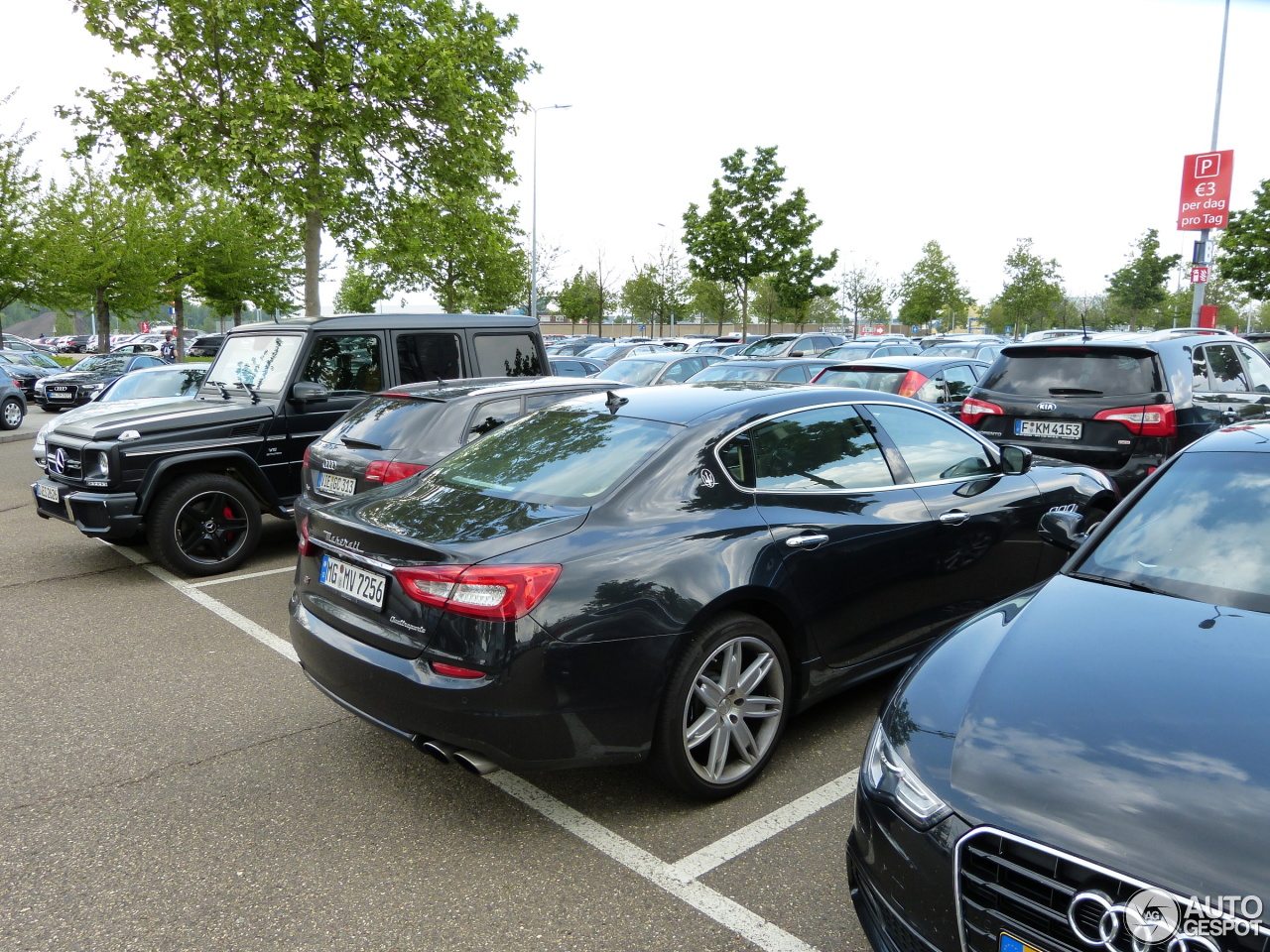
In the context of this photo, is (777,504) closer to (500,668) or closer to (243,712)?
(500,668)

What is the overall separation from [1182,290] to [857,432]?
76.4 meters

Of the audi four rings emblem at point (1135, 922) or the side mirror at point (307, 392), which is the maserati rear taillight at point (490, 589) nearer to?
the audi four rings emblem at point (1135, 922)

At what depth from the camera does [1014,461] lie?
477cm

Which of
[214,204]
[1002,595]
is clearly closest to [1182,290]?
[214,204]

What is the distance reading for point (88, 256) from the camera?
27.5 m

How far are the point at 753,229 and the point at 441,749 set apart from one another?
32.0m

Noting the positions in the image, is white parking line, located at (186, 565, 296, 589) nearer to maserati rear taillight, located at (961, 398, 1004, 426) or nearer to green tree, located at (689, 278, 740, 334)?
maserati rear taillight, located at (961, 398, 1004, 426)

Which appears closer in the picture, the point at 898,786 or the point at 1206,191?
the point at 898,786

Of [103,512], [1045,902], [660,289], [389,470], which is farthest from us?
[660,289]

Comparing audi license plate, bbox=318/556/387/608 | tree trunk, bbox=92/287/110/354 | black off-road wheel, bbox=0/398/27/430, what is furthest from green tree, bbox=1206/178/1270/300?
tree trunk, bbox=92/287/110/354

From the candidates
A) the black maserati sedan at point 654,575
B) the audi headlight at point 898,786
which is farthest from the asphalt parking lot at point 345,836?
the audi headlight at point 898,786

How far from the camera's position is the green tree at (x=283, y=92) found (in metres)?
15.0

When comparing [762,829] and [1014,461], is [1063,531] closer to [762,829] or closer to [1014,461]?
[1014,461]

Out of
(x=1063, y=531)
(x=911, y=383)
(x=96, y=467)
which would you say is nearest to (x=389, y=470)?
(x=96, y=467)
